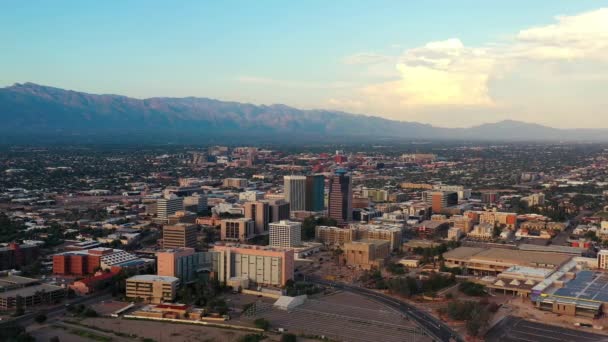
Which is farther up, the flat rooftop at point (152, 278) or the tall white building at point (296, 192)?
the tall white building at point (296, 192)

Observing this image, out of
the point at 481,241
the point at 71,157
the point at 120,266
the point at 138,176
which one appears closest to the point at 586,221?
the point at 481,241

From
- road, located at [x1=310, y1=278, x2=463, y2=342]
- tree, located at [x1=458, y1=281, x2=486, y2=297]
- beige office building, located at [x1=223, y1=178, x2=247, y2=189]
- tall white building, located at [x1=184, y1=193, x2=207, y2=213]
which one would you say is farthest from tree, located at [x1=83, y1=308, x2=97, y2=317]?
beige office building, located at [x1=223, y1=178, x2=247, y2=189]

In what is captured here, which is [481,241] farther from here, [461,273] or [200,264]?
[200,264]

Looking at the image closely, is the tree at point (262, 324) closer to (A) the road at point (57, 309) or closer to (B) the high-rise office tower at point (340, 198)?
(A) the road at point (57, 309)

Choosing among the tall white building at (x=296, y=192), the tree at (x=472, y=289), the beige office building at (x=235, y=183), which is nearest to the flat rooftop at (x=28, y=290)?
the tree at (x=472, y=289)

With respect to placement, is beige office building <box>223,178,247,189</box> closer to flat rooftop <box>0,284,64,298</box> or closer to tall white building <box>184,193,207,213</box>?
tall white building <box>184,193,207,213</box>

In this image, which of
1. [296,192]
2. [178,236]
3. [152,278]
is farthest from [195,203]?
[152,278]

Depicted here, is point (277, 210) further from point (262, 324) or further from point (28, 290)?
point (262, 324)
